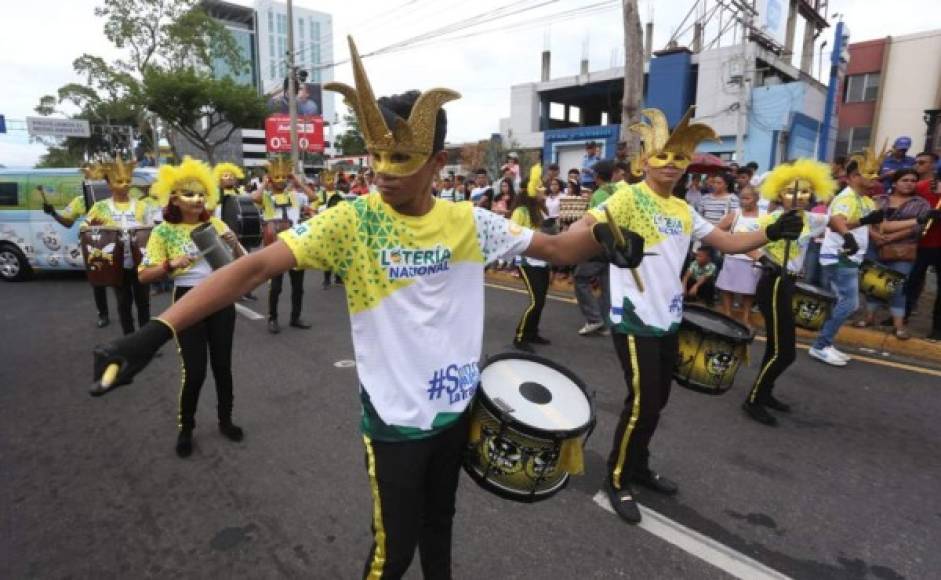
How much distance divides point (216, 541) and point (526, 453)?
193 centimetres

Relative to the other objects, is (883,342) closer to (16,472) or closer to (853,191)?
(853,191)

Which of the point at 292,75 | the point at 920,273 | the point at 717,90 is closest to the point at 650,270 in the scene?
the point at 920,273

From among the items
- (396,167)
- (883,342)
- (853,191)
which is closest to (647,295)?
(396,167)

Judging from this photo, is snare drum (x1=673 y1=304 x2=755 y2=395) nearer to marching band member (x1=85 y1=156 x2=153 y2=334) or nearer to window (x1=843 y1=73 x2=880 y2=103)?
marching band member (x1=85 y1=156 x2=153 y2=334)

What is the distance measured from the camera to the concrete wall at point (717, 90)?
26.3m

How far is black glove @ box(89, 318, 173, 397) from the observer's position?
1.31 m

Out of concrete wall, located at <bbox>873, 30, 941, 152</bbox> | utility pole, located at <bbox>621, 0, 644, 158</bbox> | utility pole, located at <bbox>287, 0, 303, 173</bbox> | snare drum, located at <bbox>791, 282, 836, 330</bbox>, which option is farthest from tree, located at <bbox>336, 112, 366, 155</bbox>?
snare drum, located at <bbox>791, 282, 836, 330</bbox>

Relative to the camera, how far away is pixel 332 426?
420 cm

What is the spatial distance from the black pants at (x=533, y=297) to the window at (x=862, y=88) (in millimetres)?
34130

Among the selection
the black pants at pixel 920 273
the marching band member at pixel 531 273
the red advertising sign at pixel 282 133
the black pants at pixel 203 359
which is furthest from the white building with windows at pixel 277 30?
the black pants at pixel 203 359

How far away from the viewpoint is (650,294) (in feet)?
9.69

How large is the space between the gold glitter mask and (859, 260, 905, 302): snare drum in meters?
6.11

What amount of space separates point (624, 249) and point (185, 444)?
3.44 metres

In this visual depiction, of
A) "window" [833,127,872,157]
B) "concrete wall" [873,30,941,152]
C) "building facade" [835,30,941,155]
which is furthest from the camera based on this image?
"window" [833,127,872,157]
